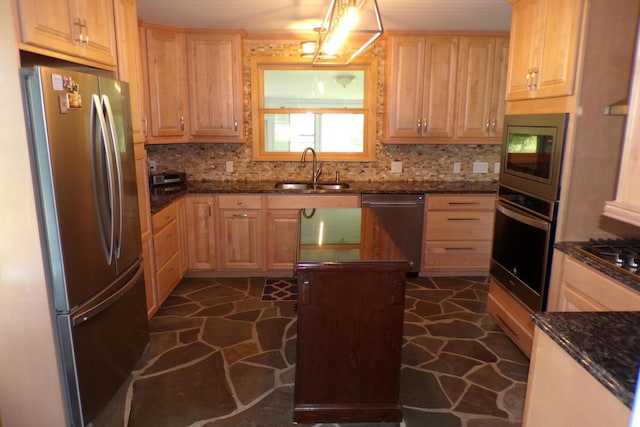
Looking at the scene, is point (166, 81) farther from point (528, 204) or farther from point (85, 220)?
point (528, 204)

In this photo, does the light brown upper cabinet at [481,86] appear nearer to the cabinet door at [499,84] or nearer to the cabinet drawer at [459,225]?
the cabinet door at [499,84]

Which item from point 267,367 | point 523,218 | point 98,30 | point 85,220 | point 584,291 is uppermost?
point 98,30

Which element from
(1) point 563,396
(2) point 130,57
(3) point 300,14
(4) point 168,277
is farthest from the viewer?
(4) point 168,277

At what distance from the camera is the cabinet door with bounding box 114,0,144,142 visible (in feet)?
8.77

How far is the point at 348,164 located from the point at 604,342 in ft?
12.1

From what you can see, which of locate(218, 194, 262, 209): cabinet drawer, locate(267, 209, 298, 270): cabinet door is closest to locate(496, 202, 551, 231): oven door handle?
locate(267, 209, 298, 270): cabinet door

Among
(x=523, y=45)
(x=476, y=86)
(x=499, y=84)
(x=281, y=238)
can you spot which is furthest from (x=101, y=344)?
(x=499, y=84)

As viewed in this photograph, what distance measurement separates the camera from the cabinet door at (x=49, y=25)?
1736 mm

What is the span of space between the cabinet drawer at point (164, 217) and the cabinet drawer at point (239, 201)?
0.51 meters

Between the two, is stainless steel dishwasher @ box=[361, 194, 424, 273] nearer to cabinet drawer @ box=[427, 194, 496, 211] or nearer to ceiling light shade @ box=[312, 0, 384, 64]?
cabinet drawer @ box=[427, 194, 496, 211]

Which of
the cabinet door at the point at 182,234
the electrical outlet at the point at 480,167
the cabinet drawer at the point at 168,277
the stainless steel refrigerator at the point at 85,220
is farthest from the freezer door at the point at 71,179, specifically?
the electrical outlet at the point at 480,167

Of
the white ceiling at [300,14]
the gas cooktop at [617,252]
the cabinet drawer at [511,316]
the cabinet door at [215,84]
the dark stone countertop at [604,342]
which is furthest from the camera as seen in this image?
the cabinet door at [215,84]

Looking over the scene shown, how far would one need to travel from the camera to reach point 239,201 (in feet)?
14.0

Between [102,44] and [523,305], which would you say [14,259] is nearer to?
[102,44]
